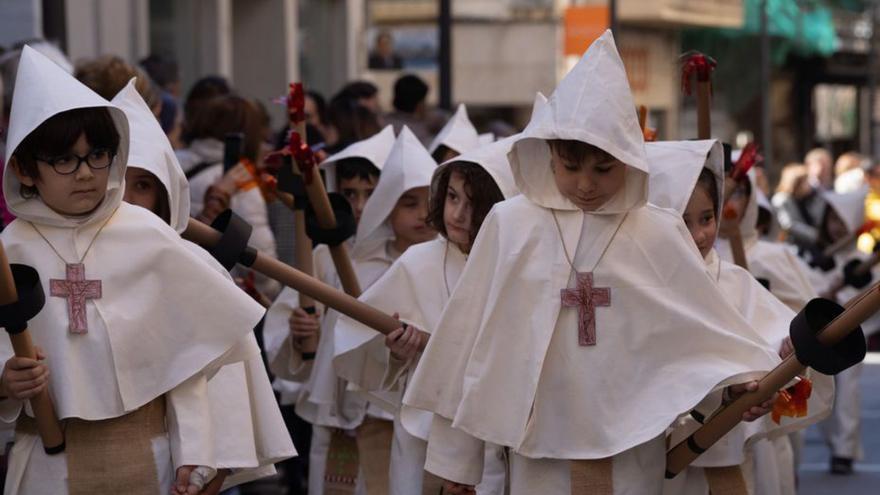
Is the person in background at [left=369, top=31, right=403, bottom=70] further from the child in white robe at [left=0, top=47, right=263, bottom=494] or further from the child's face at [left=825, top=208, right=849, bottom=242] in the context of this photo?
the child in white robe at [left=0, top=47, right=263, bottom=494]

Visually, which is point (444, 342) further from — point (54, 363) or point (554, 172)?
point (54, 363)

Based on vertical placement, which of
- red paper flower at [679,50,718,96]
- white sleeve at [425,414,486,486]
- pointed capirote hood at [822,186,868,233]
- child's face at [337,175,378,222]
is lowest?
pointed capirote hood at [822,186,868,233]

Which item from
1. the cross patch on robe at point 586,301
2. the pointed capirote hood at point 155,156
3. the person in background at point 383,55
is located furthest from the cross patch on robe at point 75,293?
the person in background at point 383,55

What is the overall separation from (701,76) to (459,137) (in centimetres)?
144

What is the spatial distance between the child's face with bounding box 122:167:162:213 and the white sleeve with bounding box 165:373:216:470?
32.7 inches

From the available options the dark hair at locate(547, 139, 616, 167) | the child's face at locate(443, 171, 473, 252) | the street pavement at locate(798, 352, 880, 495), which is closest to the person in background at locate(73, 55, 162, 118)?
the child's face at locate(443, 171, 473, 252)

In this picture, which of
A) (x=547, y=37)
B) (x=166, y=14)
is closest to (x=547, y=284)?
(x=166, y=14)

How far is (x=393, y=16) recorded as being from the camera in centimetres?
3078

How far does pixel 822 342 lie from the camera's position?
18.4ft

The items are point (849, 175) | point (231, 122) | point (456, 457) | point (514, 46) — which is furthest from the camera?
point (514, 46)

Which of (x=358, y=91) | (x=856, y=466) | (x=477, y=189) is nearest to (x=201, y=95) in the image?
(x=358, y=91)

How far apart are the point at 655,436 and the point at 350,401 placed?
8.65 ft

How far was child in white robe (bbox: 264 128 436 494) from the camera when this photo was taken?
324 inches

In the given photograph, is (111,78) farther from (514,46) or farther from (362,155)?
(514,46)
